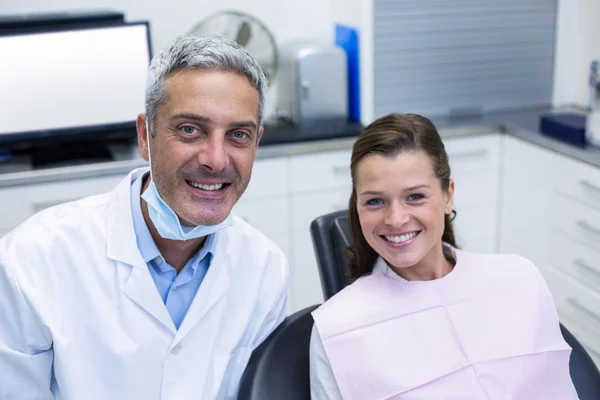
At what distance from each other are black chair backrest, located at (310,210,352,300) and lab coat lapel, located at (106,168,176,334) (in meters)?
0.44

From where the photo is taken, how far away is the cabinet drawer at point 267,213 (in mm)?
2834

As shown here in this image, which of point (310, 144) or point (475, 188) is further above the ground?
point (310, 144)

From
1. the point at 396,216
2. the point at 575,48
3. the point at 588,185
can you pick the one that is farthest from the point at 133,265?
the point at 575,48

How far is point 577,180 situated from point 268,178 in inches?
41.4

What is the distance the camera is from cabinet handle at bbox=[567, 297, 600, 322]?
276 centimetres

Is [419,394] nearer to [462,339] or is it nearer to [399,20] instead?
[462,339]

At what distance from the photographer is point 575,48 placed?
11.3ft

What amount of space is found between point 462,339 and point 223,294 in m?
0.48

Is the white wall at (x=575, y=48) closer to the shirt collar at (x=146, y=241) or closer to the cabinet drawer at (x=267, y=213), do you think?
the cabinet drawer at (x=267, y=213)

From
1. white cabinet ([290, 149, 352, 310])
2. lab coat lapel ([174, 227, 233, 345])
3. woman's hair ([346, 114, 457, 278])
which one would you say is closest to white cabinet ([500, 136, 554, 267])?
white cabinet ([290, 149, 352, 310])

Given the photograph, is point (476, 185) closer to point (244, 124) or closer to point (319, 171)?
point (319, 171)

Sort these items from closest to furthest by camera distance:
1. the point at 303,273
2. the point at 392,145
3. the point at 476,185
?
the point at 392,145
the point at 303,273
the point at 476,185

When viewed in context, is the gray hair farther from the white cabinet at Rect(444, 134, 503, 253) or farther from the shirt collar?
the white cabinet at Rect(444, 134, 503, 253)

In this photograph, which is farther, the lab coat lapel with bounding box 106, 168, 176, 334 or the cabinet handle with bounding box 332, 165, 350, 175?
the cabinet handle with bounding box 332, 165, 350, 175
